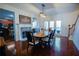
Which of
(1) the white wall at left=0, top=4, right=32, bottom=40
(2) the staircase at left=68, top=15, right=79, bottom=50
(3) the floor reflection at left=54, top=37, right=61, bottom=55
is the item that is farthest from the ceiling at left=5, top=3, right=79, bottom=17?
(3) the floor reflection at left=54, top=37, right=61, bottom=55

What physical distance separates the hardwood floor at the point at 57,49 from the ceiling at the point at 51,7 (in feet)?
1.91

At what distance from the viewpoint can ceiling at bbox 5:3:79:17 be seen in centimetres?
214

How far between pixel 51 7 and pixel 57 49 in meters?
0.88

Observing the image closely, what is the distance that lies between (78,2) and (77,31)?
1.93 feet

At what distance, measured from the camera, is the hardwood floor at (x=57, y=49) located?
2182mm

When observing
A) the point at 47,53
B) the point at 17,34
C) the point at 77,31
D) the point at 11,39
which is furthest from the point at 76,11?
the point at 11,39

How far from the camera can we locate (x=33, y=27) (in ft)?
7.22

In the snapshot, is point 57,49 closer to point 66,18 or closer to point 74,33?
point 74,33

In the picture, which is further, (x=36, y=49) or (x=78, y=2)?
(x=36, y=49)

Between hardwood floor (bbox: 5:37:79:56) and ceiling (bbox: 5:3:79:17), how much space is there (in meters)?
0.58

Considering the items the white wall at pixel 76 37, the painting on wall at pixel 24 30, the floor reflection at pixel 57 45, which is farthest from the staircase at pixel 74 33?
the painting on wall at pixel 24 30

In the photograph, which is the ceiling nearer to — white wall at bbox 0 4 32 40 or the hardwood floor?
white wall at bbox 0 4 32 40

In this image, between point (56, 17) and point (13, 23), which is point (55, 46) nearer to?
point (56, 17)

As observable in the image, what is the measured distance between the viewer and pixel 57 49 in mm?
2201
